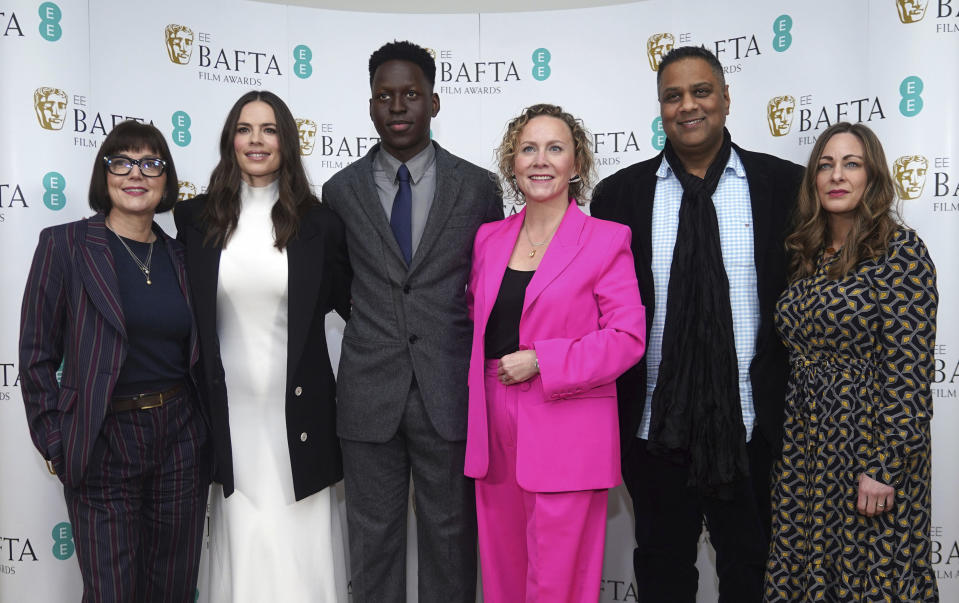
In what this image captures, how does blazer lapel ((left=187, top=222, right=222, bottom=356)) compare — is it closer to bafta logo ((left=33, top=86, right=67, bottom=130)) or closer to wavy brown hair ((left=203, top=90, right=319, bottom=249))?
wavy brown hair ((left=203, top=90, right=319, bottom=249))

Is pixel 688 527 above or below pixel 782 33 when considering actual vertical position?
below

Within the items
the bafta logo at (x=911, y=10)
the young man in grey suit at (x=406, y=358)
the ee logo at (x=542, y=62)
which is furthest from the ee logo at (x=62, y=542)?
the bafta logo at (x=911, y=10)

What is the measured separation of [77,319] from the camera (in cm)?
214

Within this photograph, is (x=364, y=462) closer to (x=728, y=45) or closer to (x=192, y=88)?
(x=192, y=88)

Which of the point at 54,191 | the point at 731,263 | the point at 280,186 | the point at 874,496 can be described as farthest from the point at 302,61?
the point at 874,496

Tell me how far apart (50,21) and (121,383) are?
172cm

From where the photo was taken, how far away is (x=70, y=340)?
216cm

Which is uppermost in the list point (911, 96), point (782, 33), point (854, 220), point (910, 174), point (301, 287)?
point (782, 33)

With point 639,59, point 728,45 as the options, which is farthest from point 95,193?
point 728,45

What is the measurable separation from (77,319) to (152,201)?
432mm

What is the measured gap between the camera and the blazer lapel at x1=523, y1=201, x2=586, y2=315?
2119 mm

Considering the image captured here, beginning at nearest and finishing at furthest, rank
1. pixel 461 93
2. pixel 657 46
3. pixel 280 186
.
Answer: pixel 280 186 → pixel 657 46 → pixel 461 93

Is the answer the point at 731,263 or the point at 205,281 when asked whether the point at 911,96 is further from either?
the point at 205,281

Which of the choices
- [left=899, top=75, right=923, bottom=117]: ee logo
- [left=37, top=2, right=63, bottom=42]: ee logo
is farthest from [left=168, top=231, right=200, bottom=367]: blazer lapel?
[left=899, top=75, right=923, bottom=117]: ee logo
